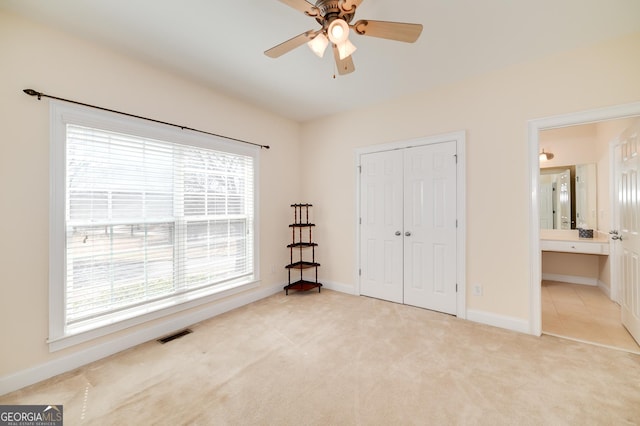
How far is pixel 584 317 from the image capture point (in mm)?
3061

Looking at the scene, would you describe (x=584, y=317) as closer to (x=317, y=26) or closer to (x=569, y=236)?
(x=569, y=236)

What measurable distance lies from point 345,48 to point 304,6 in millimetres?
342

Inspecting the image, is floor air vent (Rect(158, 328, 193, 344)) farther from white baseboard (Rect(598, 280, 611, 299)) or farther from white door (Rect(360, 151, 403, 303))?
white baseboard (Rect(598, 280, 611, 299))

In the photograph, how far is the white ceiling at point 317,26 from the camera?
192 centimetres

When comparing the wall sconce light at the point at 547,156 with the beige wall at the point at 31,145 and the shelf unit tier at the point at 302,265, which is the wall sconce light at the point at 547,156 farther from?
the beige wall at the point at 31,145

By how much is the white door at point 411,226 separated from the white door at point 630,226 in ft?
4.84

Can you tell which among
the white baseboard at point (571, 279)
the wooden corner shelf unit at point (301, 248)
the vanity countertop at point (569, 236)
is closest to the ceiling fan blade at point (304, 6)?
the wooden corner shelf unit at point (301, 248)

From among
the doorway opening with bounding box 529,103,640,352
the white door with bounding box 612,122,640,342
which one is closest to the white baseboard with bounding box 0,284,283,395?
the doorway opening with bounding box 529,103,640,352

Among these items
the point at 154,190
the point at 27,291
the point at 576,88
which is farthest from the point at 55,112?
the point at 576,88

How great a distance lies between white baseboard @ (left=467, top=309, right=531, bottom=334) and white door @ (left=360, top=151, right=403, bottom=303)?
879mm

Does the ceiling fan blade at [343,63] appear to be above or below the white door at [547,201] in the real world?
above

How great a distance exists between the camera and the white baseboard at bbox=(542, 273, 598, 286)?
4.25m

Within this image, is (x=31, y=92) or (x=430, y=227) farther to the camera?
(x=430, y=227)

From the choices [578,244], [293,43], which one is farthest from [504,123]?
[578,244]
